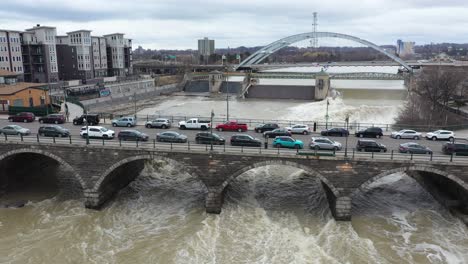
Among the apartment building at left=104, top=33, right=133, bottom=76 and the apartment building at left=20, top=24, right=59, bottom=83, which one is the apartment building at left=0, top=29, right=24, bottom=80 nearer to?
the apartment building at left=20, top=24, right=59, bottom=83

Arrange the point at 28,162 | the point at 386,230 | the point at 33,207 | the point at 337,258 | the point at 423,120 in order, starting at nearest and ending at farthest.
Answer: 1. the point at 337,258
2. the point at 386,230
3. the point at 33,207
4. the point at 28,162
5. the point at 423,120

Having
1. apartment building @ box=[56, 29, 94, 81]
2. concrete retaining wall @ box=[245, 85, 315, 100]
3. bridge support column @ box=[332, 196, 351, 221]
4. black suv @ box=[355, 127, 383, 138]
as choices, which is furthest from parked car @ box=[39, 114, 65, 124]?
concrete retaining wall @ box=[245, 85, 315, 100]

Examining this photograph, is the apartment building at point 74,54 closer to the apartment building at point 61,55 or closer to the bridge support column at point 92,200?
the apartment building at point 61,55

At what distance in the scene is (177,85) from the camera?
404 feet

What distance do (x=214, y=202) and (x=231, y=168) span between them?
3.23m

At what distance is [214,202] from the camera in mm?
30078

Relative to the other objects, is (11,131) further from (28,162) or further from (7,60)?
(7,60)

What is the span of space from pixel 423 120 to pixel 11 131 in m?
48.6

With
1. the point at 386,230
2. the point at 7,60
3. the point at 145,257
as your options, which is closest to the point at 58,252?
the point at 145,257

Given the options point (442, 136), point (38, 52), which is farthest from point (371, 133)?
point (38, 52)

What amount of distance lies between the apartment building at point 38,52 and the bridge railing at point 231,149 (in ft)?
195

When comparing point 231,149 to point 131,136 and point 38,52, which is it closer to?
point 131,136

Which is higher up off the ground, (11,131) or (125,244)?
(11,131)

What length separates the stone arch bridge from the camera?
1105 inches
